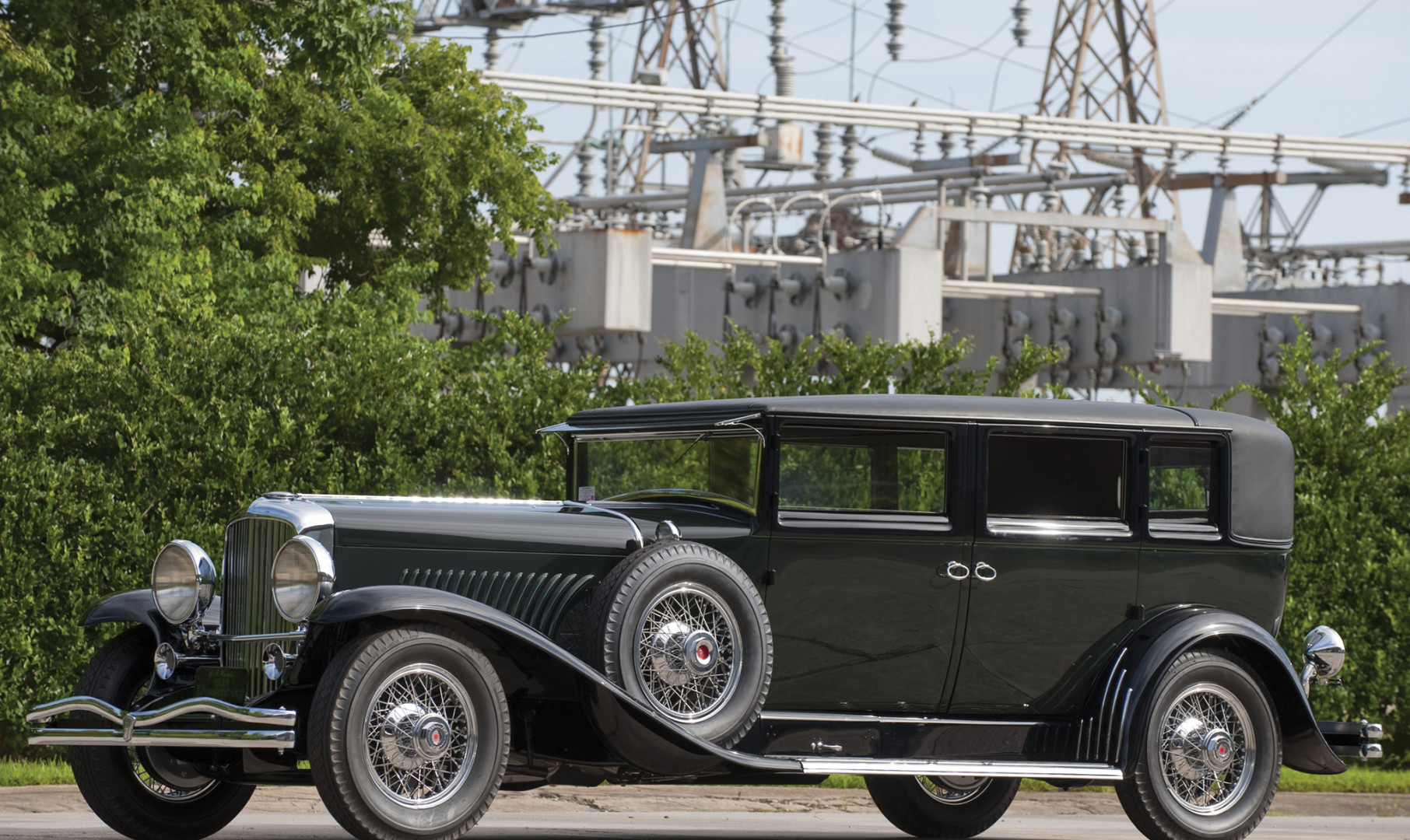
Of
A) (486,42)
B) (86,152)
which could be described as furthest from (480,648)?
(486,42)

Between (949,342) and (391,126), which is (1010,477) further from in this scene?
(391,126)

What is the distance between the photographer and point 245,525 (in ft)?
24.9

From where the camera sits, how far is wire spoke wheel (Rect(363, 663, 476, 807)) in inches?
262

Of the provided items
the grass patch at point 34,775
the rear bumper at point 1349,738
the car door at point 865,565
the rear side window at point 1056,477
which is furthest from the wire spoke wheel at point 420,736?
the grass patch at point 34,775

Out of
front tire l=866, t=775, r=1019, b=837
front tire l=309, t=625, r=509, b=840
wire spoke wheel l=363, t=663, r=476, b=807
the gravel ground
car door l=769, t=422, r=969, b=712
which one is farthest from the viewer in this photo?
the gravel ground

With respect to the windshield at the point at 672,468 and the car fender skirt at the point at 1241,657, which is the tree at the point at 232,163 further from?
the car fender skirt at the point at 1241,657

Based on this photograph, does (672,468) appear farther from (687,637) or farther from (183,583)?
(183,583)

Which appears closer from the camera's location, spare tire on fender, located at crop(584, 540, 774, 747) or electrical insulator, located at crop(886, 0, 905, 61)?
spare tire on fender, located at crop(584, 540, 774, 747)

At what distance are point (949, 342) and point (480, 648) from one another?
27.0 feet

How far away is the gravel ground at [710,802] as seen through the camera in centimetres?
980

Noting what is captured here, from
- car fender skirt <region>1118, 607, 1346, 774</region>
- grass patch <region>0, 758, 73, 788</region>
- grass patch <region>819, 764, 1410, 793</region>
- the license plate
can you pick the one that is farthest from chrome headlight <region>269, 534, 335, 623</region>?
grass patch <region>819, 764, 1410, 793</region>

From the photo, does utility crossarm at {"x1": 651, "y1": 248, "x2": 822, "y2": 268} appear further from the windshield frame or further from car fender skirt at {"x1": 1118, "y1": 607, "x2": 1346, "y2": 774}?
car fender skirt at {"x1": 1118, "y1": 607, "x2": 1346, "y2": 774}

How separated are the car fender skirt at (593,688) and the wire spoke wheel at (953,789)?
2294 mm

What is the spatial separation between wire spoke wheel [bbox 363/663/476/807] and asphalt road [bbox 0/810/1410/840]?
1452mm
